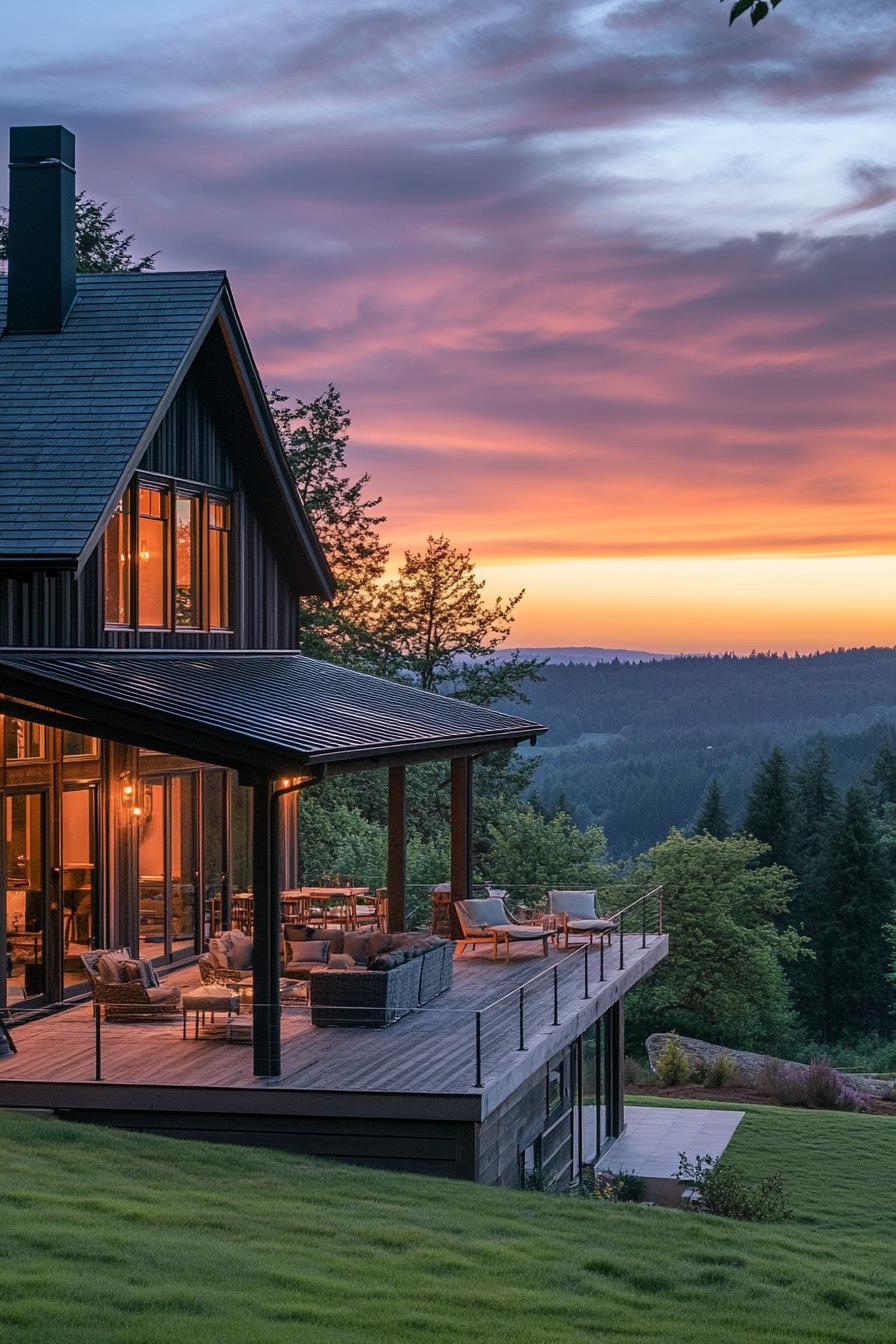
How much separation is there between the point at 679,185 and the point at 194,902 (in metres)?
15.7

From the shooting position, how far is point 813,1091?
1099 inches

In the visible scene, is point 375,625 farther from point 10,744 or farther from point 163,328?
point 10,744

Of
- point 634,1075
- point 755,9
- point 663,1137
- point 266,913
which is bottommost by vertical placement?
point 634,1075

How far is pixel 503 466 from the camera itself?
43.6 meters

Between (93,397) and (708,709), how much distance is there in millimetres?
168379

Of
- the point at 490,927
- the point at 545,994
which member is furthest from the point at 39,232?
the point at 545,994

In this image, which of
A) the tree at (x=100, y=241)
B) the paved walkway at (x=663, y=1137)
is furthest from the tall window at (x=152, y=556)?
the tree at (x=100, y=241)

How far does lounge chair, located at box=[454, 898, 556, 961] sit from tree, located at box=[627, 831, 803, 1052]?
2575 cm

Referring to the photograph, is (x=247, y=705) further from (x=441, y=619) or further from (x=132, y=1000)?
(x=441, y=619)

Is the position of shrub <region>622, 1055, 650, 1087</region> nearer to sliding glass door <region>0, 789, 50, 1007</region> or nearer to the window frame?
the window frame

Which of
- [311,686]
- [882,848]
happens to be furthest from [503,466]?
[882,848]

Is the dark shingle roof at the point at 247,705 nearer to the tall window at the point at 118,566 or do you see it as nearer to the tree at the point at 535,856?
the tall window at the point at 118,566

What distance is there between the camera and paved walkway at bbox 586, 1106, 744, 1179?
20.8 meters

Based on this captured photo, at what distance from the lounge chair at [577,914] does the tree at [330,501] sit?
17.3 m
